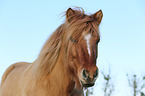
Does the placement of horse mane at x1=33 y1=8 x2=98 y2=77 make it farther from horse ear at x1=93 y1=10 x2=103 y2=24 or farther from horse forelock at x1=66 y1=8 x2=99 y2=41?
horse ear at x1=93 y1=10 x2=103 y2=24

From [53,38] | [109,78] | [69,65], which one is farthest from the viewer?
[109,78]

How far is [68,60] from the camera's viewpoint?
388cm

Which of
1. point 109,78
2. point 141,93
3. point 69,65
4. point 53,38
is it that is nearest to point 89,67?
point 69,65

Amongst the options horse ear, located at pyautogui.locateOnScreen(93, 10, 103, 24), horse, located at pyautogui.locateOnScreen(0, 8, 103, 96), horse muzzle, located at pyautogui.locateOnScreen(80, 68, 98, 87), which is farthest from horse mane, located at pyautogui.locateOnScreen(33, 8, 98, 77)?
horse muzzle, located at pyautogui.locateOnScreen(80, 68, 98, 87)

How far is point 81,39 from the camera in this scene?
365 centimetres

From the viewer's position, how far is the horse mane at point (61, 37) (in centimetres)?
387

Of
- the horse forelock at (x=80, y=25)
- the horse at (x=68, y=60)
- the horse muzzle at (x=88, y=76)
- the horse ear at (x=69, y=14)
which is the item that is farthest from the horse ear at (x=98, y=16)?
the horse muzzle at (x=88, y=76)

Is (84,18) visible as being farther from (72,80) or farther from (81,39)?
(72,80)

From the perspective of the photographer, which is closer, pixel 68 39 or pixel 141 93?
pixel 68 39

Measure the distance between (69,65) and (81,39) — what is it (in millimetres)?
557

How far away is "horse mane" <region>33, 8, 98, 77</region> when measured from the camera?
3.87 metres

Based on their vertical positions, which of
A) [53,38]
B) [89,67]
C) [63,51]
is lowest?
[89,67]

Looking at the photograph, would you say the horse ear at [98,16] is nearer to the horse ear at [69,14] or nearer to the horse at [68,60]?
the horse at [68,60]

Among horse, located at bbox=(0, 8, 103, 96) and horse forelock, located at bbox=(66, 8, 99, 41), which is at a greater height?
horse forelock, located at bbox=(66, 8, 99, 41)
